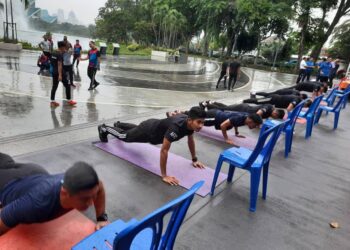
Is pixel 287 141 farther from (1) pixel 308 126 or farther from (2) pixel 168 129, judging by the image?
(2) pixel 168 129

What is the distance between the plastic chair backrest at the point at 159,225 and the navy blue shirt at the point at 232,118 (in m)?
3.75

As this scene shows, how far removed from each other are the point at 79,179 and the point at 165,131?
2.46 m

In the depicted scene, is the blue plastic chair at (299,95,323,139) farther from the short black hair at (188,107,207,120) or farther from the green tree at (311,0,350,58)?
the green tree at (311,0,350,58)

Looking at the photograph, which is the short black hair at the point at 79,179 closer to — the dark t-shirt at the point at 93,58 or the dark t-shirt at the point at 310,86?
the dark t-shirt at the point at 93,58

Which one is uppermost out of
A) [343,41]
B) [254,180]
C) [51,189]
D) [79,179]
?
[343,41]

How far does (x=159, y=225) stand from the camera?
154cm

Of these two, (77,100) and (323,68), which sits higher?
(323,68)

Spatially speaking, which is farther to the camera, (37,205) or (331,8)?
(331,8)

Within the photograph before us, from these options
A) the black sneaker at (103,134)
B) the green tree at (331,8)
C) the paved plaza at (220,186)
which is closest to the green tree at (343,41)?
the green tree at (331,8)

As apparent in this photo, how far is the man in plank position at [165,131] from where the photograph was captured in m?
3.48

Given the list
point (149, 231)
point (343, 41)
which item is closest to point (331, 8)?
point (343, 41)

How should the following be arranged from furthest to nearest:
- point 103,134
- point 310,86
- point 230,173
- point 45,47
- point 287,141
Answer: point 45,47 → point 310,86 → point 287,141 → point 103,134 → point 230,173

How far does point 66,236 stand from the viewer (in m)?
2.35

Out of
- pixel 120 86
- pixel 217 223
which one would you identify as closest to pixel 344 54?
pixel 120 86
